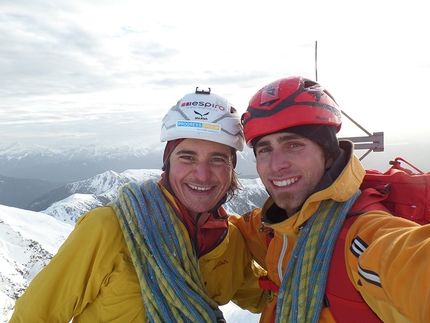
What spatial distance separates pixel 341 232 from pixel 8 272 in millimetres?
108489

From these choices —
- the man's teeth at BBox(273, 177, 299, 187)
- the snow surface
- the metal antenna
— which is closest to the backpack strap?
the man's teeth at BBox(273, 177, 299, 187)

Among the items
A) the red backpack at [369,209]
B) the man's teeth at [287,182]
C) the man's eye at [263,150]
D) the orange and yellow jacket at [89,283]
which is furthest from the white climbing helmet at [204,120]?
the red backpack at [369,209]

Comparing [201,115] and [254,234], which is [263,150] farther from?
[254,234]

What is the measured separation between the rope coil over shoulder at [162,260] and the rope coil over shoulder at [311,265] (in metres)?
1.04

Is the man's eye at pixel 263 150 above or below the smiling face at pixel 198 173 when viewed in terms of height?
above

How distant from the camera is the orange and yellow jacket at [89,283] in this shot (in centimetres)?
336

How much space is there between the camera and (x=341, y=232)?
294cm

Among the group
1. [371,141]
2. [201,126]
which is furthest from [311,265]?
[371,141]

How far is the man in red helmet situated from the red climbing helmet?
0.01 meters

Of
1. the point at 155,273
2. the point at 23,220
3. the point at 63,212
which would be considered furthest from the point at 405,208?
the point at 63,212

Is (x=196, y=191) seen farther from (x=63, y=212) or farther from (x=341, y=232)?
(x=63, y=212)

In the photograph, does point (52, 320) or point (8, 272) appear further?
point (8, 272)

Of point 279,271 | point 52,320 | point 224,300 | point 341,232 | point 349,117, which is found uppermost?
point 349,117

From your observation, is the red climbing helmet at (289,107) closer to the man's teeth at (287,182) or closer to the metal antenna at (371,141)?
the man's teeth at (287,182)
